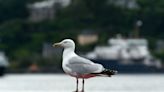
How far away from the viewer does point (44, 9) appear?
385 feet

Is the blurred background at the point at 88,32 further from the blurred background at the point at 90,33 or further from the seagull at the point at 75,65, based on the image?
the seagull at the point at 75,65

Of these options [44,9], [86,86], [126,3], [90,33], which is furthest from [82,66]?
[44,9]

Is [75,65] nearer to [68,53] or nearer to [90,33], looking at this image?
[68,53]

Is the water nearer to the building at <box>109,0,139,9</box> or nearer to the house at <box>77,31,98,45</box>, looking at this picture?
the house at <box>77,31,98,45</box>

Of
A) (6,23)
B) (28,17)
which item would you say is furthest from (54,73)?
(28,17)

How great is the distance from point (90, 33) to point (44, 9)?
39.3ft

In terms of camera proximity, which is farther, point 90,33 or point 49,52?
point 90,33

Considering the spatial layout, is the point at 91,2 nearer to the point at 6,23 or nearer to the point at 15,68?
the point at 6,23

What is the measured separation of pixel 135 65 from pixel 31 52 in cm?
858

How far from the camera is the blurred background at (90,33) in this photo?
95875 millimetres

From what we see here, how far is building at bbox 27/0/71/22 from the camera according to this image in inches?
4444

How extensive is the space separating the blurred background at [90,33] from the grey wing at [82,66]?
70649 mm

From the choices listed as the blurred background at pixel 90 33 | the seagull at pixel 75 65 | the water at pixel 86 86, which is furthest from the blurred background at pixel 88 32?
the seagull at pixel 75 65

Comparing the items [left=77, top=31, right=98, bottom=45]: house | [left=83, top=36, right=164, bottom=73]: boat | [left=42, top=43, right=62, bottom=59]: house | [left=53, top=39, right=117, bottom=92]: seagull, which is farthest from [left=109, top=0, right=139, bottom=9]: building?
[left=53, top=39, right=117, bottom=92]: seagull
